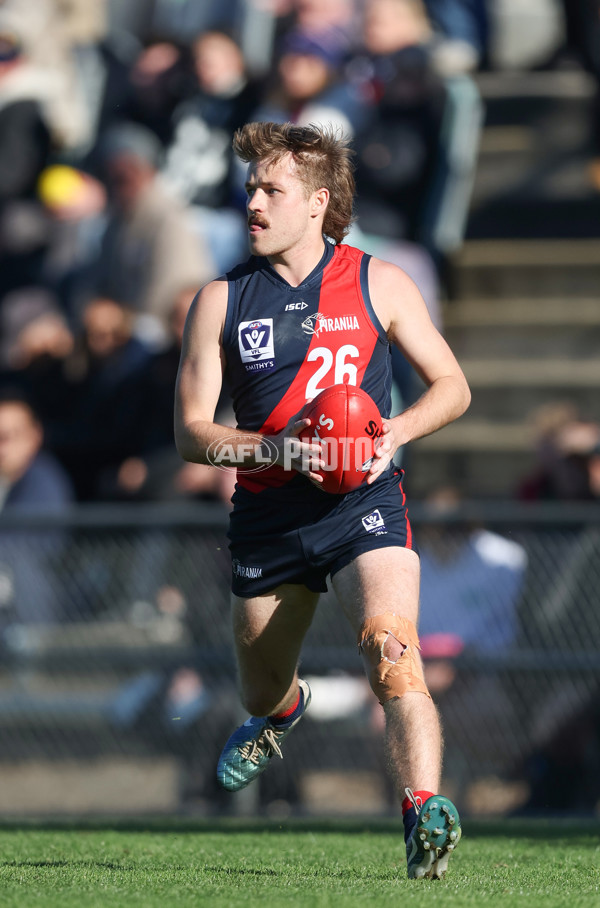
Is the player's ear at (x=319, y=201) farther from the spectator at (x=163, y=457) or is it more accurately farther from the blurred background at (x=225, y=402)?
the spectator at (x=163, y=457)

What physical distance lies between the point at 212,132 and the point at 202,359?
8.13 metres

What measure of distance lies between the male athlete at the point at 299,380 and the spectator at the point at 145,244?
5.95 m

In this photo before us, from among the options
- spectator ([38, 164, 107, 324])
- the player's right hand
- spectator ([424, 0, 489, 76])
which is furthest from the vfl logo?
spectator ([424, 0, 489, 76])

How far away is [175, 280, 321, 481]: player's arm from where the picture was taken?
189 inches

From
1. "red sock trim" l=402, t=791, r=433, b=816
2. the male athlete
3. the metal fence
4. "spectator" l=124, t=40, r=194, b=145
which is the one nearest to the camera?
"red sock trim" l=402, t=791, r=433, b=816

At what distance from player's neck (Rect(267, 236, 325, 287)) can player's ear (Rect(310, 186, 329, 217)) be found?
12cm

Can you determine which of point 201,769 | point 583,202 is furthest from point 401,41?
point 201,769

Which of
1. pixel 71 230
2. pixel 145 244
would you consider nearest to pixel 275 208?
pixel 145 244

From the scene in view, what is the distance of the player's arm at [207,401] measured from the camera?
4797mm

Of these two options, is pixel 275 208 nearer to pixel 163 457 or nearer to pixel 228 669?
pixel 228 669

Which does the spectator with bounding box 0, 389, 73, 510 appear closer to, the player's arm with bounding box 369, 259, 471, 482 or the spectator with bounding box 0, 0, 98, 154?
the spectator with bounding box 0, 0, 98, 154

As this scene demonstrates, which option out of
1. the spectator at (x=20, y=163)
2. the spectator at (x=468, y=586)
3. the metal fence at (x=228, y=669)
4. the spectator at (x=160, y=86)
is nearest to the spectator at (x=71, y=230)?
the spectator at (x=20, y=163)

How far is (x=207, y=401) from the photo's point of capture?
497 cm

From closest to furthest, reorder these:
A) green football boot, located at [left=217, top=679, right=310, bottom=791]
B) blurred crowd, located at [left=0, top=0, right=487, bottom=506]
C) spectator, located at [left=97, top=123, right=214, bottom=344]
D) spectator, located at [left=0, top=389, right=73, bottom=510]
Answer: green football boot, located at [left=217, top=679, right=310, bottom=791], spectator, located at [left=0, top=389, right=73, bottom=510], blurred crowd, located at [left=0, top=0, right=487, bottom=506], spectator, located at [left=97, top=123, right=214, bottom=344]
